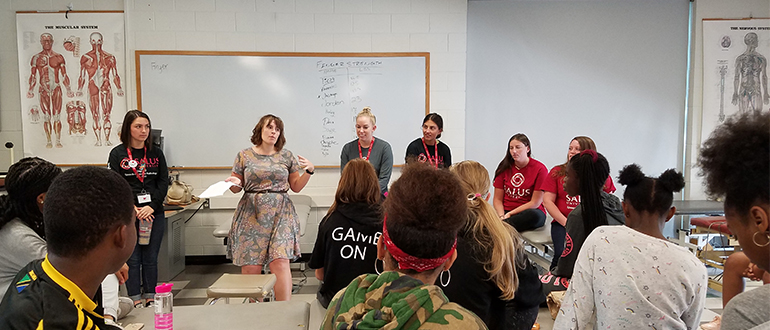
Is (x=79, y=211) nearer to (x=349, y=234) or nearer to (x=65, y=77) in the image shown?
(x=349, y=234)

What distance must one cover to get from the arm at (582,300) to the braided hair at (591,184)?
67 cm

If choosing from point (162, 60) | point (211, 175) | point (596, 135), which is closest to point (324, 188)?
point (211, 175)

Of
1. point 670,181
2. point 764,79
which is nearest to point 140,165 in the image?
point 670,181

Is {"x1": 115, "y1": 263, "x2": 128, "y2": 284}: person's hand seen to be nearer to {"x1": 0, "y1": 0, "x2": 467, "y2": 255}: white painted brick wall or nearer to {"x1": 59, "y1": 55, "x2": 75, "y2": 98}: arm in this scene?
{"x1": 0, "y1": 0, "x2": 467, "y2": 255}: white painted brick wall

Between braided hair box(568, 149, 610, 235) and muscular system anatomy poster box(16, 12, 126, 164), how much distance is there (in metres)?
4.08

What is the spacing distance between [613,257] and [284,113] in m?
3.50

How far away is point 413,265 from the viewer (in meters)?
0.90

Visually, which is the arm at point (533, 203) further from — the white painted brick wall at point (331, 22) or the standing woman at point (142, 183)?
the standing woman at point (142, 183)

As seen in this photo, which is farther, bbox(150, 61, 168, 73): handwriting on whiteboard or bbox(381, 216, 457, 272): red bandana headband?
bbox(150, 61, 168, 73): handwriting on whiteboard

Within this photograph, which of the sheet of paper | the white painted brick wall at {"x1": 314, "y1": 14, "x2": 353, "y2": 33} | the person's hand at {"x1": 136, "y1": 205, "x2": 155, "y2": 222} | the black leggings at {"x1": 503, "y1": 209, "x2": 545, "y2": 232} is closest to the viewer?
the sheet of paper

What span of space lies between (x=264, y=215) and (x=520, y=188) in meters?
2.05

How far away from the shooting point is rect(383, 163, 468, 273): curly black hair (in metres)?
0.88

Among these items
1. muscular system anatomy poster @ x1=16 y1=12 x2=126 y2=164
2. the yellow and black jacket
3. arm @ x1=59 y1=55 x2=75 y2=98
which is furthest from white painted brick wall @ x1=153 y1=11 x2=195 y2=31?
the yellow and black jacket

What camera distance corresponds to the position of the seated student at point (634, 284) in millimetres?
1219
